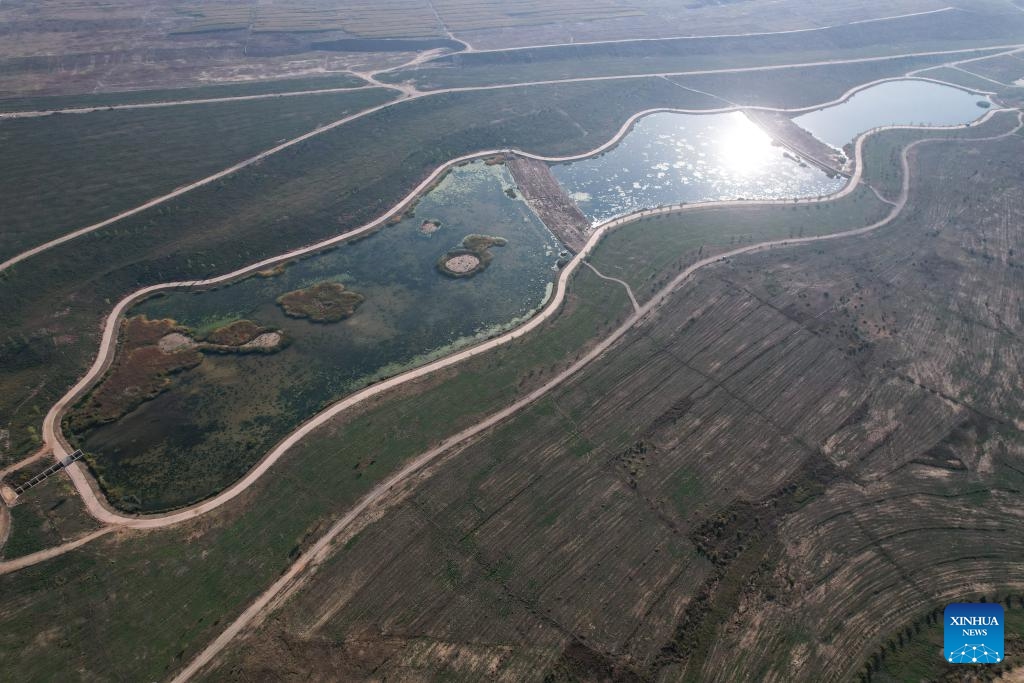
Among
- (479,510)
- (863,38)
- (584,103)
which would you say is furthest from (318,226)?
(863,38)

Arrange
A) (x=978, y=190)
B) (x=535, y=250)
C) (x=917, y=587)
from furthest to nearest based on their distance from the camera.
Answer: (x=978, y=190)
(x=535, y=250)
(x=917, y=587)

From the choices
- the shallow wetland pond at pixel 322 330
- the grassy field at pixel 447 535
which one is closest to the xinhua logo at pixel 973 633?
the grassy field at pixel 447 535

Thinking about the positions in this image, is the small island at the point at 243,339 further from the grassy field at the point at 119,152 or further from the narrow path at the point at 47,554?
the grassy field at the point at 119,152

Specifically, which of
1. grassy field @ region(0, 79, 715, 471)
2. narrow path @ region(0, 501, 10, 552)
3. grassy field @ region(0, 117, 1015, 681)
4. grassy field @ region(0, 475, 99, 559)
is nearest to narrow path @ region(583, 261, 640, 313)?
grassy field @ region(0, 117, 1015, 681)

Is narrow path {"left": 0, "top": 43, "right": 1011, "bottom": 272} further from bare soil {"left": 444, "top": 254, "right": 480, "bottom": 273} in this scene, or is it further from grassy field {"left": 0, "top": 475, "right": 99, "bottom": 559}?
bare soil {"left": 444, "top": 254, "right": 480, "bottom": 273}

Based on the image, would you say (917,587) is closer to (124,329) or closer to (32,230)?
(124,329)

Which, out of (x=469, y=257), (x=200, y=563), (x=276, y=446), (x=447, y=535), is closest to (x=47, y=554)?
(x=200, y=563)
